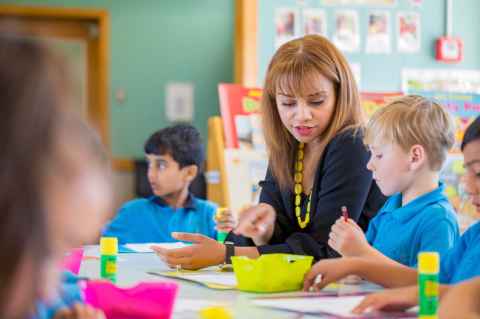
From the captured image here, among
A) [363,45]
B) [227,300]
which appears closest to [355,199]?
[227,300]

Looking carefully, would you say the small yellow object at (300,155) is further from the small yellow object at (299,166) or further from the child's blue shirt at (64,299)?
the child's blue shirt at (64,299)

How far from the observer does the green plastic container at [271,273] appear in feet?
4.23

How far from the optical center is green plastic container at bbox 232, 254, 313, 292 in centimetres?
129

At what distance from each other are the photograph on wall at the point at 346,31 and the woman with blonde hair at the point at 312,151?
2.10 metres

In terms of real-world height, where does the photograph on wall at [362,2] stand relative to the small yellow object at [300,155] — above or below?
above

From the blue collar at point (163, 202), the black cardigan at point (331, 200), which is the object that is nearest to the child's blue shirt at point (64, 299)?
the black cardigan at point (331, 200)

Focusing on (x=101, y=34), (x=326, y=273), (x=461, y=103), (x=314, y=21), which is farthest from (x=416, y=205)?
(x=101, y=34)

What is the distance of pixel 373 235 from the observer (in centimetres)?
175

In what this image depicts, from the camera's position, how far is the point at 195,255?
1583 millimetres

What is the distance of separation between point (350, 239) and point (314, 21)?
2774 millimetres

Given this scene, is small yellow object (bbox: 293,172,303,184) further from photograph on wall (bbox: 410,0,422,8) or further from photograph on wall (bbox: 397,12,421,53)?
photograph on wall (bbox: 410,0,422,8)

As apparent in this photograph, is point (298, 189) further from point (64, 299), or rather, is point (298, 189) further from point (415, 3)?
point (415, 3)

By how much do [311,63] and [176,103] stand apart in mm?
4667

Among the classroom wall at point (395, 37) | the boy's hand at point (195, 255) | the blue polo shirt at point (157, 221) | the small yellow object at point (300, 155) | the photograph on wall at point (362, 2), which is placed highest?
the photograph on wall at point (362, 2)
